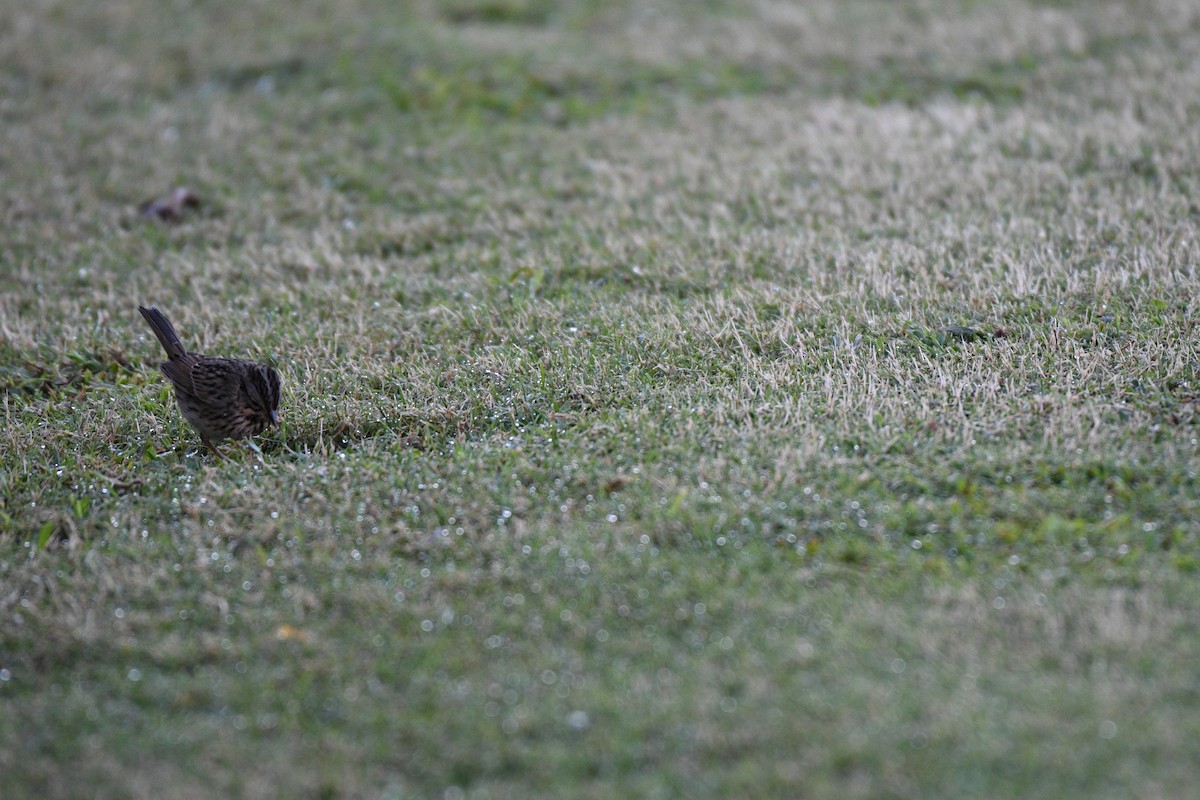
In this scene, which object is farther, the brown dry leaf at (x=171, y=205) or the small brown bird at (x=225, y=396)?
the brown dry leaf at (x=171, y=205)

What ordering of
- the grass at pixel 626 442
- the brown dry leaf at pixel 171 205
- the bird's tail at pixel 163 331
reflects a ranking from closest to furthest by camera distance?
the grass at pixel 626 442 < the bird's tail at pixel 163 331 < the brown dry leaf at pixel 171 205

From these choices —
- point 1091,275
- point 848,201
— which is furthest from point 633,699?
point 848,201

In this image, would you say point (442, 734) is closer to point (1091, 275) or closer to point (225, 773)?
point (225, 773)

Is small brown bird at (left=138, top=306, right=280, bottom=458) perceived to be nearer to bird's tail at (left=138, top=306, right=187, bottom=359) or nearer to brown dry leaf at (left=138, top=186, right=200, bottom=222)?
bird's tail at (left=138, top=306, right=187, bottom=359)

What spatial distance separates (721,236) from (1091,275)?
6.96ft

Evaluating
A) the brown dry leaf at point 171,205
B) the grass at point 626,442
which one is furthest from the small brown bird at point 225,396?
the brown dry leaf at point 171,205

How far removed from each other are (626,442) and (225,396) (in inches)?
71.3

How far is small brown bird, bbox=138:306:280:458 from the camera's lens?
4840 millimetres

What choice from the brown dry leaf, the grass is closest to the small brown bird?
the grass

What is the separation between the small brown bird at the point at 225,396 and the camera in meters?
4.84

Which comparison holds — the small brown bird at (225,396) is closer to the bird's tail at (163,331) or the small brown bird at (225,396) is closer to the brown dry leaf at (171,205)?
the bird's tail at (163,331)

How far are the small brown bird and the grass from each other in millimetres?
132

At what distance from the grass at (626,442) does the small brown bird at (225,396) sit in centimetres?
13

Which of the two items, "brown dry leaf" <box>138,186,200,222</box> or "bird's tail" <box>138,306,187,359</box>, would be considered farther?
"brown dry leaf" <box>138,186,200,222</box>
